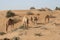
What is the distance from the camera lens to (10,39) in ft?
68.7

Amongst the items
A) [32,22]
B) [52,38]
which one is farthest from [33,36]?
[32,22]

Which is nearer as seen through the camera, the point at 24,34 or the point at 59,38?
the point at 59,38

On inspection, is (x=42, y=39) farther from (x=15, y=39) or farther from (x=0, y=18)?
(x=0, y=18)

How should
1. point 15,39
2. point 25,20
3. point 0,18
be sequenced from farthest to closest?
point 0,18
point 25,20
point 15,39

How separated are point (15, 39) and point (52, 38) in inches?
127

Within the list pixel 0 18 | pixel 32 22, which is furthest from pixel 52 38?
pixel 0 18

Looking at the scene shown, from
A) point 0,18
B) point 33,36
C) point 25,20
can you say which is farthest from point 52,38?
point 0,18

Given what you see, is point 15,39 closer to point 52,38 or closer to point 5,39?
point 5,39

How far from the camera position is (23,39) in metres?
20.7

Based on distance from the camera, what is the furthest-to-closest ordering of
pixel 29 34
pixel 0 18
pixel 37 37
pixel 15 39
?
pixel 0 18 < pixel 29 34 < pixel 37 37 < pixel 15 39

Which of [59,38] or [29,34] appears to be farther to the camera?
[29,34]

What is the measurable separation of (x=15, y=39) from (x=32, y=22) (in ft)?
50.1

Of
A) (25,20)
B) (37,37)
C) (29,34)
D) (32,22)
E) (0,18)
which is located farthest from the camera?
(0,18)

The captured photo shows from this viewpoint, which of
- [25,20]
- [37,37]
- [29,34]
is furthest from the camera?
[25,20]
